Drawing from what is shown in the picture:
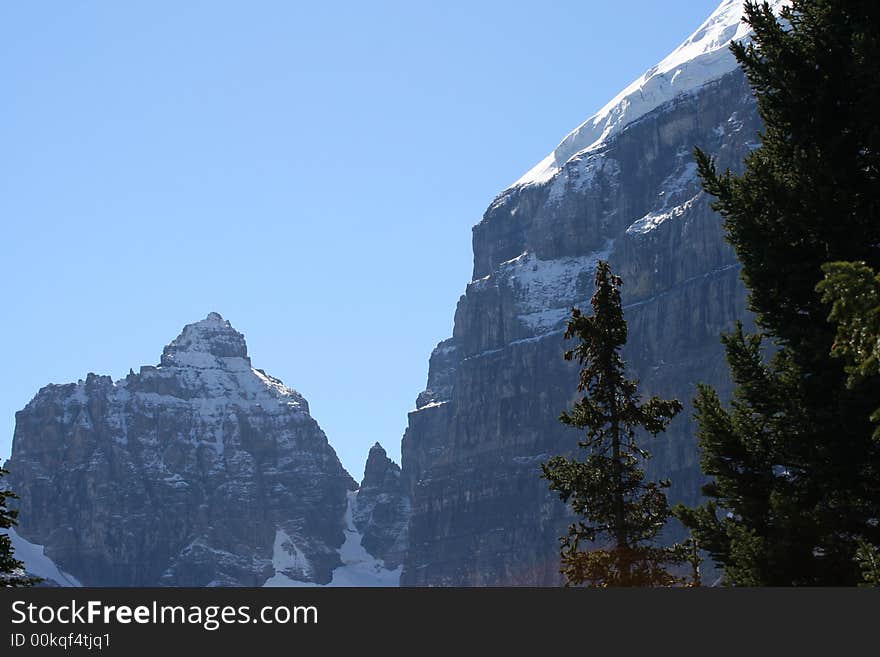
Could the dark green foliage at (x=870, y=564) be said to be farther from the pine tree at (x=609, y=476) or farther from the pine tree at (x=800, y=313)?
the pine tree at (x=609, y=476)

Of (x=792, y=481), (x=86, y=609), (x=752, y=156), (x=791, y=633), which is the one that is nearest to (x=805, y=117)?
(x=752, y=156)

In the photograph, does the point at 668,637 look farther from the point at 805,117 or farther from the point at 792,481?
the point at 805,117

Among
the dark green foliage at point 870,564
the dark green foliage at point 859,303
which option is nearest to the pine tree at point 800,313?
the dark green foliage at point 870,564

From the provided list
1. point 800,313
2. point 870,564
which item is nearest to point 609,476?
point 800,313

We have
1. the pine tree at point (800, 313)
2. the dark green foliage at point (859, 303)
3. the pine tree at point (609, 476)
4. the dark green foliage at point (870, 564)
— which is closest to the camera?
the dark green foliage at point (859, 303)

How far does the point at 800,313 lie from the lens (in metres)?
24.8

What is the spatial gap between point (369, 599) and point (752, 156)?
16959 millimetres

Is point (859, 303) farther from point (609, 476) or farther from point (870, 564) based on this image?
point (609, 476)

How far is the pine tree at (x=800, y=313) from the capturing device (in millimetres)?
23078

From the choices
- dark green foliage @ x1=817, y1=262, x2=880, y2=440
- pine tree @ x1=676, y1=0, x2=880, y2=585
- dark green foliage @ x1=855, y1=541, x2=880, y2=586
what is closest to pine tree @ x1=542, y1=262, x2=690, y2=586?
pine tree @ x1=676, y1=0, x2=880, y2=585

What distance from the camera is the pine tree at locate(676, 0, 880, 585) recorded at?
2308 cm

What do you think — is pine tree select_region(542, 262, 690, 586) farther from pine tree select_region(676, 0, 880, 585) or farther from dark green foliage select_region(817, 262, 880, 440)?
dark green foliage select_region(817, 262, 880, 440)

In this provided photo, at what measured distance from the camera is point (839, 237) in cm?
A: 2377

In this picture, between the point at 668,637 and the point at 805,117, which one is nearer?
the point at 668,637
